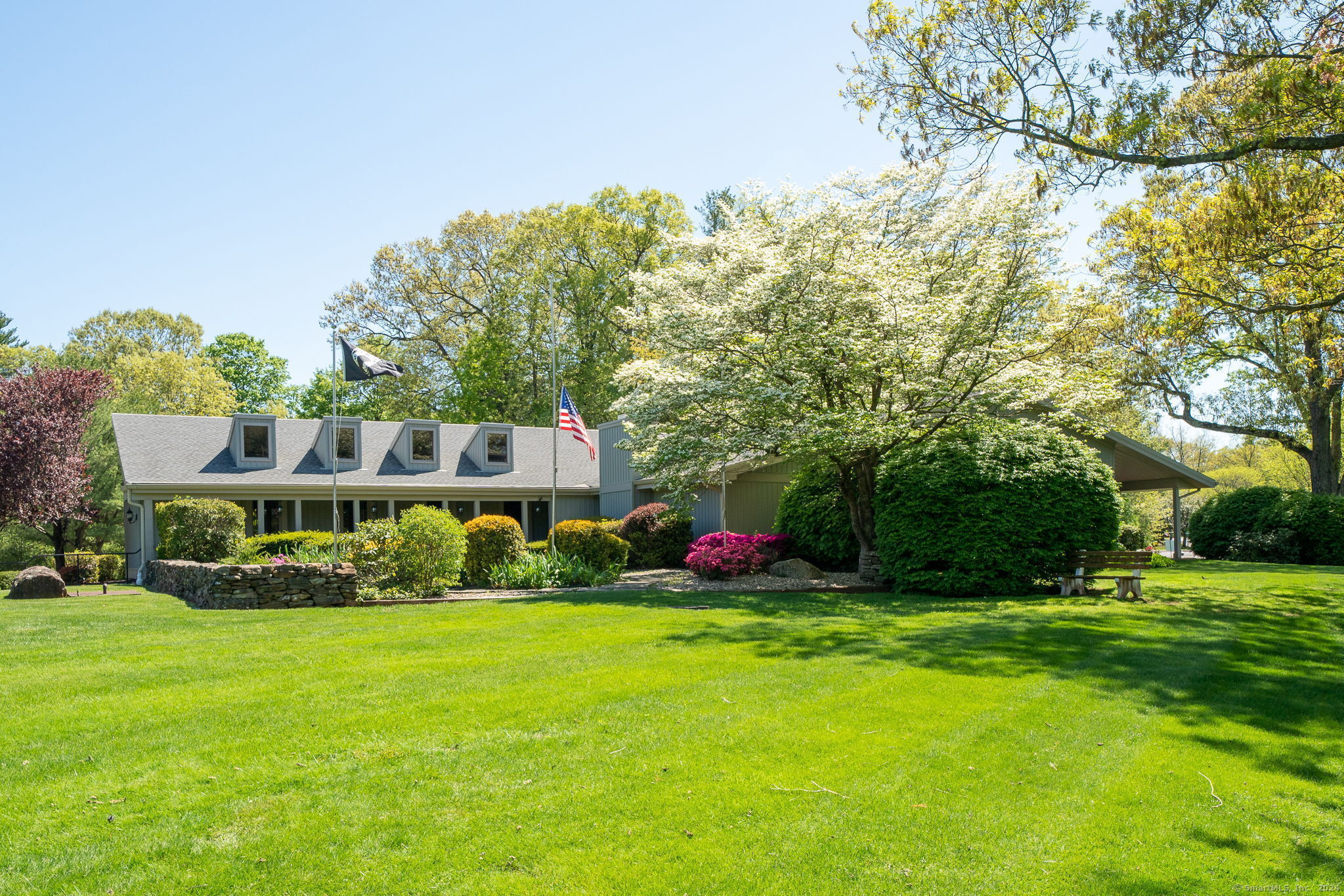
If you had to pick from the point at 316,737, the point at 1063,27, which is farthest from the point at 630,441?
the point at 316,737

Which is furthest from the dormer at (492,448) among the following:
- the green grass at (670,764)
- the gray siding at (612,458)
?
the green grass at (670,764)

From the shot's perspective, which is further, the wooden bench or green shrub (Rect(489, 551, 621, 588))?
green shrub (Rect(489, 551, 621, 588))

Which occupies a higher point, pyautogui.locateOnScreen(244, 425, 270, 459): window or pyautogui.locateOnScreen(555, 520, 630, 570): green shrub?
pyautogui.locateOnScreen(244, 425, 270, 459): window

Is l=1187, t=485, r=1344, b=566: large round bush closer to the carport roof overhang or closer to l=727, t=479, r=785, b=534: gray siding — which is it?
the carport roof overhang

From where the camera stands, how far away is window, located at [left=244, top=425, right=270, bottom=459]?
24016mm

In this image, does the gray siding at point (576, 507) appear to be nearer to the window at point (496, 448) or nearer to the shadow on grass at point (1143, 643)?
the window at point (496, 448)

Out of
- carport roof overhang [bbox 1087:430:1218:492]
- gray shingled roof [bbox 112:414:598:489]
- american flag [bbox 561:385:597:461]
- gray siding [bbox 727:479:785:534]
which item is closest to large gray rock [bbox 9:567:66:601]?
gray shingled roof [bbox 112:414:598:489]

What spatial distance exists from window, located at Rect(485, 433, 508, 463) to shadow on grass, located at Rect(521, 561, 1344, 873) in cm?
1382

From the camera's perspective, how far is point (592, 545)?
60.1 feet

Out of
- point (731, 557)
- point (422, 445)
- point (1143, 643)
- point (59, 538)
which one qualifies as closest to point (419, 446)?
point (422, 445)

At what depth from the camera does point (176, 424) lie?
2473 cm

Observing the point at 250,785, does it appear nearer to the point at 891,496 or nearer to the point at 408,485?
the point at 891,496

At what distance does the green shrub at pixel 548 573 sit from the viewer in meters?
16.1

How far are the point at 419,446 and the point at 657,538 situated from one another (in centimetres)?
932
